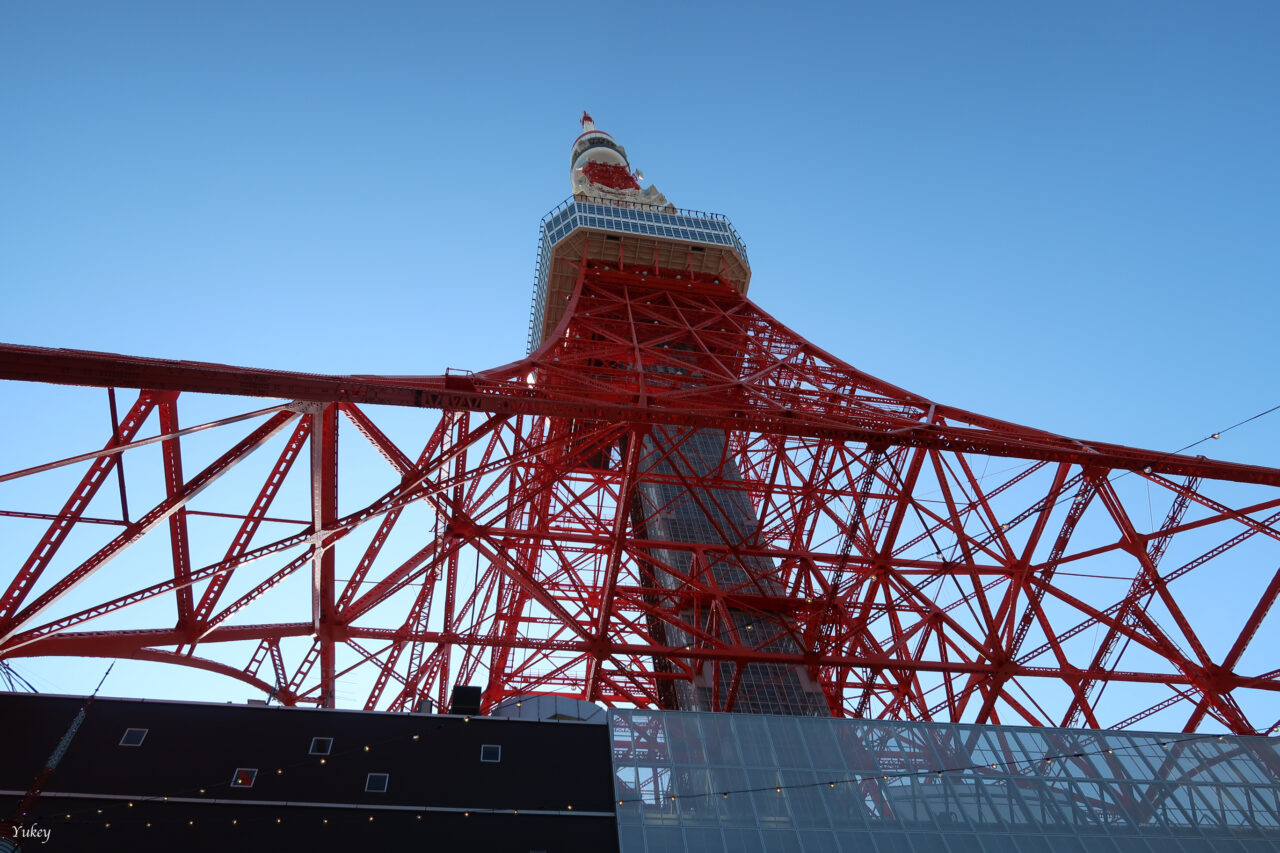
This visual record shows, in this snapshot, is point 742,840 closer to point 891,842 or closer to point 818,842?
point 818,842

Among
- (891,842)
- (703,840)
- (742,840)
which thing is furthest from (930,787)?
(703,840)

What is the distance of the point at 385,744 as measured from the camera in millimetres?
12148

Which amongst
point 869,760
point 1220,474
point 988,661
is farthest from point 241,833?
A: point 1220,474

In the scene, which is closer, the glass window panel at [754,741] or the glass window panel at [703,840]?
the glass window panel at [703,840]

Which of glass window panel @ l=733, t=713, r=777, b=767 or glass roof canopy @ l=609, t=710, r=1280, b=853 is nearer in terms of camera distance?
glass roof canopy @ l=609, t=710, r=1280, b=853

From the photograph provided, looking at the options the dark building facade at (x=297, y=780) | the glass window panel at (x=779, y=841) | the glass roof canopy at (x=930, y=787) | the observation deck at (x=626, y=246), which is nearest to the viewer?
the dark building facade at (x=297, y=780)

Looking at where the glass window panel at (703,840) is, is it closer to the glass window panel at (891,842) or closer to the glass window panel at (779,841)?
the glass window panel at (779,841)

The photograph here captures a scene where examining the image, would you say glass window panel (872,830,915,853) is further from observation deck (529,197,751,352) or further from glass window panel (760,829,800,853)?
observation deck (529,197,751,352)

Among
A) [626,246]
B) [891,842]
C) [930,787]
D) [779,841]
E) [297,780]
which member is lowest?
[891,842]

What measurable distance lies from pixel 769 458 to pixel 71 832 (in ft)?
65.2

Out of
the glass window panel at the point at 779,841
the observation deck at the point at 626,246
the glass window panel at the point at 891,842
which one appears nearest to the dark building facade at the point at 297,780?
the glass window panel at the point at 779,841

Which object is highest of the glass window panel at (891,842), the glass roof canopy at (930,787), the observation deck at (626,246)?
the observation deck at (626,246)

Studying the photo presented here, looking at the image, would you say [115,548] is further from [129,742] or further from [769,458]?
[769,458]

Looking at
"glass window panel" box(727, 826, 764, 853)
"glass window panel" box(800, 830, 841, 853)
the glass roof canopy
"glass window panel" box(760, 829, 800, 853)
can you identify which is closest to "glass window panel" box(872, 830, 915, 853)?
the glass roof canopy
